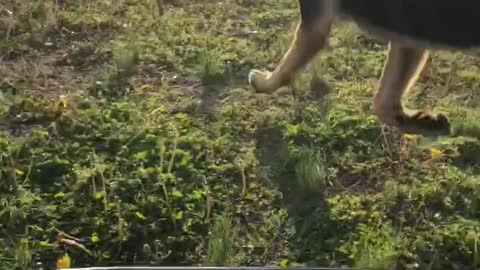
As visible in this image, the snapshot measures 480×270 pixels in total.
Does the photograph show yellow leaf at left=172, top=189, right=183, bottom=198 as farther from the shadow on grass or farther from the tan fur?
the tan fur

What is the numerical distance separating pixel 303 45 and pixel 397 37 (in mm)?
1237

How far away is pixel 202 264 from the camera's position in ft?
9.61

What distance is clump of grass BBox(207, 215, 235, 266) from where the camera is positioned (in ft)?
9.56

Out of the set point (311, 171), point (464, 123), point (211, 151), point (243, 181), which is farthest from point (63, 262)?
point (464, 123)

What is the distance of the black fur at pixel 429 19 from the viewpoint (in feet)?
7.43

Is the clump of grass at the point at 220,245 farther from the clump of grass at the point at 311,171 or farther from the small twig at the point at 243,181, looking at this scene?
the clump of grass at the point at 311,171

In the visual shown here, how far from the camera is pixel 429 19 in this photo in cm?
229

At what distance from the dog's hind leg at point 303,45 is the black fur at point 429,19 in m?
0.53

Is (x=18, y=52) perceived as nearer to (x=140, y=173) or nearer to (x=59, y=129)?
(x=59, y=129)

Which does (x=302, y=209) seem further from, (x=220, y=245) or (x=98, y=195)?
(x=98, y=195)

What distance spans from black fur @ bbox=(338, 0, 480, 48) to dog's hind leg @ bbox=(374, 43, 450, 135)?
3.60 feet

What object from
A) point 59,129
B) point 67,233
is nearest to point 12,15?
point 59,129

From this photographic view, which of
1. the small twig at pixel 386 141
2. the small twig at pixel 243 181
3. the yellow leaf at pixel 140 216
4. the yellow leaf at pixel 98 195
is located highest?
the small twig at pixel 386 141

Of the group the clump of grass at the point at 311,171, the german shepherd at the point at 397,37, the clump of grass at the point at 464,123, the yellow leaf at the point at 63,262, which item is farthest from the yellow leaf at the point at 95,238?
the clump of grass at the point at 464,123
